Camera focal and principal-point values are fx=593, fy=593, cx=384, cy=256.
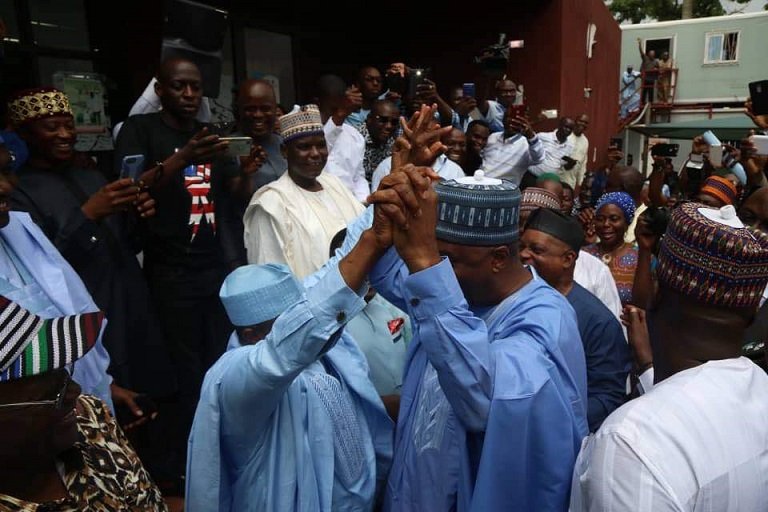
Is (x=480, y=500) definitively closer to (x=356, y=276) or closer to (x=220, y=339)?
(x=356, y=276)

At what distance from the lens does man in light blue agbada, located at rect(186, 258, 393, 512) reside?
57.7 inches

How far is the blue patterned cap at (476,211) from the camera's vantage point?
1655 mm

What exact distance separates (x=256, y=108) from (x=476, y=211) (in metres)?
2.84

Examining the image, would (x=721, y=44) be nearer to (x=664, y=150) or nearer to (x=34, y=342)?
(x=664, y=150)

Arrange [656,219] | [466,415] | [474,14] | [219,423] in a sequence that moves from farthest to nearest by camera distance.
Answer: [474,14]
[656,219]
[219,423]
[466,415]

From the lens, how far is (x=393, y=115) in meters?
5.41

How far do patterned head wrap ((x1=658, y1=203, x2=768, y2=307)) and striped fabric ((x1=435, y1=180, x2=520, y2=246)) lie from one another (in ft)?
1.44

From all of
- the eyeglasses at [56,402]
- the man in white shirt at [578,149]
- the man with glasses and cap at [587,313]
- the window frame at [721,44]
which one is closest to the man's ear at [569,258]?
the man with glasses and cap at [587,313]

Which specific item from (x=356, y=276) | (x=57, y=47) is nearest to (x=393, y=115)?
(x=57, y=47)

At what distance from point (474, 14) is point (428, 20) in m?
0.77

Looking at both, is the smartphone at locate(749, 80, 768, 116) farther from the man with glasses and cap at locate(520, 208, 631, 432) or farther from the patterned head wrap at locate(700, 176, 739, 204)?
the man with glasses and cap at locate(520, 208, 631, 432)

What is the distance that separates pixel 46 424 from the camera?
53.6 inches

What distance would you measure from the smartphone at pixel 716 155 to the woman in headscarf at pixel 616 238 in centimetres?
209

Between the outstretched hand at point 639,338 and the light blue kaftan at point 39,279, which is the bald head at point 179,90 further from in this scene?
the outstretched hand at point 639,338
